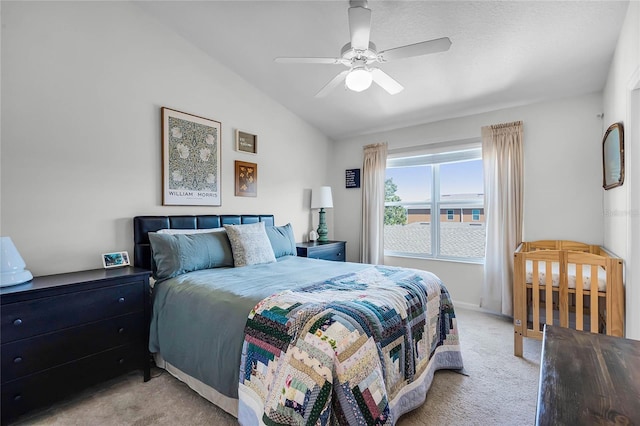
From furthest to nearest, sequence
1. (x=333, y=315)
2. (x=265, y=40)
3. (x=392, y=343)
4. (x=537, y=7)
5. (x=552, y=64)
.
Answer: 1. (x=265, y=40)
2. (x=552, y=64)
3. (x=537, y=7)
4. (x=392, y=343)
5. (x=333, y=315)

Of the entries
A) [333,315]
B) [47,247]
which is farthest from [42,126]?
[333,315]

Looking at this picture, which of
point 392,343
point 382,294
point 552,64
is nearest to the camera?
point 392,343

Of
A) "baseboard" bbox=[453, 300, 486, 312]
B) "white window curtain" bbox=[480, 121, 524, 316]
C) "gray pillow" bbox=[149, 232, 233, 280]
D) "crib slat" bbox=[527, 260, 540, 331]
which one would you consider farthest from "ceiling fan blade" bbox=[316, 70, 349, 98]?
"baseboard" bbox=[453, 300, 486, 312]

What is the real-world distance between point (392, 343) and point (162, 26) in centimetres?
339

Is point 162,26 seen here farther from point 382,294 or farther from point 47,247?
point 382,294

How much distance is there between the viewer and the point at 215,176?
334 cm

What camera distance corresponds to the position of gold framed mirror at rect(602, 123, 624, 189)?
226 cm

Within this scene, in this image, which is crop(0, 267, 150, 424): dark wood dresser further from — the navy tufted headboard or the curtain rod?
the curtain rod

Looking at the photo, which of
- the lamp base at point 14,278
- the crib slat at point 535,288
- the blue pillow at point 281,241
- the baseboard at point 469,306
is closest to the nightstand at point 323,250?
the blue pillow at point 281,241

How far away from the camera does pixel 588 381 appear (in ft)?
2.51

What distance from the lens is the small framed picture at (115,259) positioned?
2.45m

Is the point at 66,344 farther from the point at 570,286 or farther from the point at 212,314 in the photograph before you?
the point at 570,286

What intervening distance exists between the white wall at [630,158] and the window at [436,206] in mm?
1507

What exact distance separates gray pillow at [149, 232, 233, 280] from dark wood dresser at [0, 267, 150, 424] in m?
0.15
